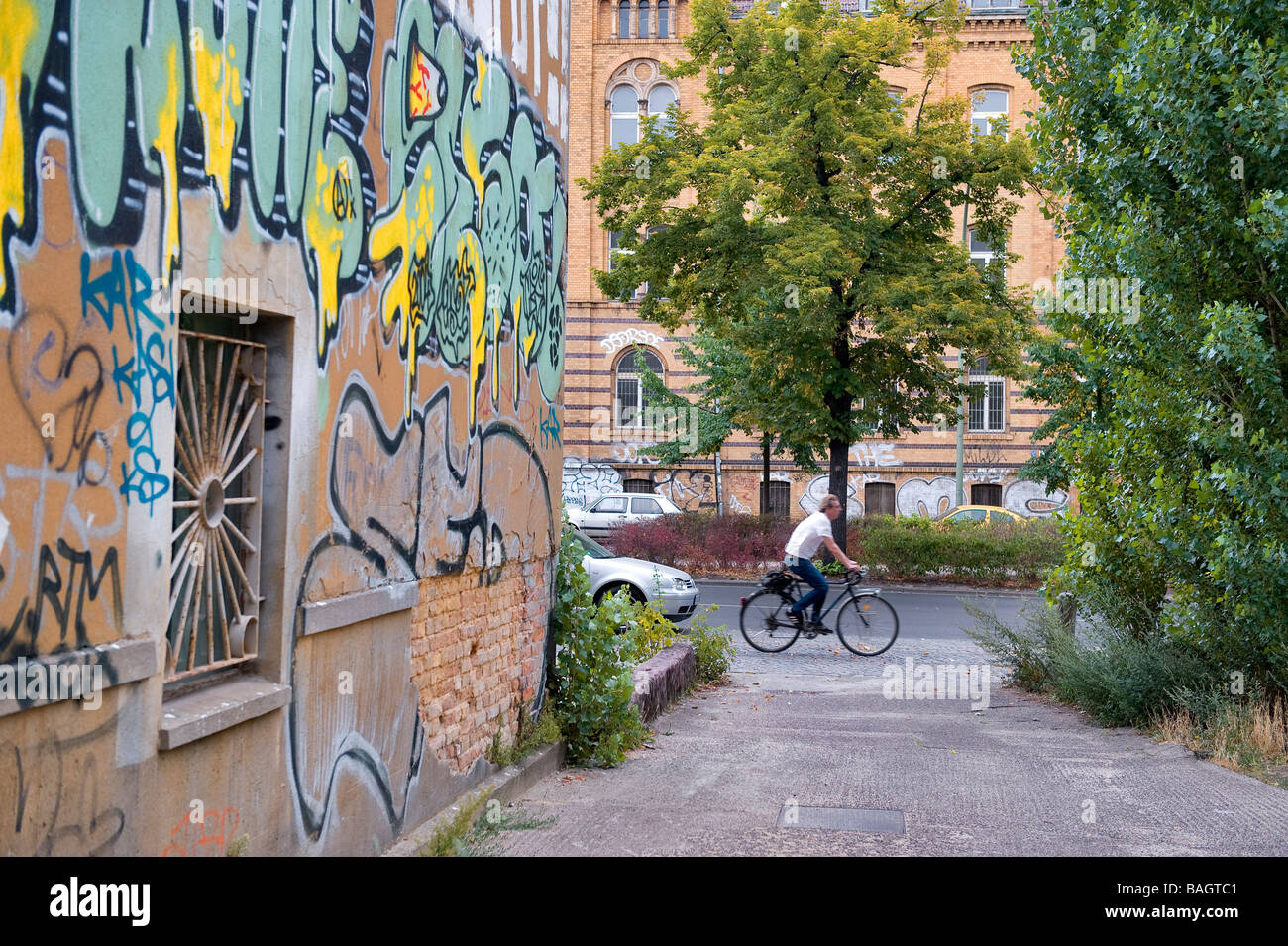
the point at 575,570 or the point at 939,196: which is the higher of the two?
the point at 939,196

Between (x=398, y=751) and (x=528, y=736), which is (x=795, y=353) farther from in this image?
(x=398, y=751)

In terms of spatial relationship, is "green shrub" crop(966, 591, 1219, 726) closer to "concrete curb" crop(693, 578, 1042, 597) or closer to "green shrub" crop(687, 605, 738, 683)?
"green shrub" crop(687, 605, 738, 683)

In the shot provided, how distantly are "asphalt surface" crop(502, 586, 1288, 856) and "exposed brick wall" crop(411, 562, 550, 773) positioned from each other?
523 millimetres

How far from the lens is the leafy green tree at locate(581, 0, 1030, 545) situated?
20.5 metres

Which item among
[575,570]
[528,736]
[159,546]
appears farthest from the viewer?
[575,570]

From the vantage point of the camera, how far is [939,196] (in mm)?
21672

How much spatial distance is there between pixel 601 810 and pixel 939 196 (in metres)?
18.0

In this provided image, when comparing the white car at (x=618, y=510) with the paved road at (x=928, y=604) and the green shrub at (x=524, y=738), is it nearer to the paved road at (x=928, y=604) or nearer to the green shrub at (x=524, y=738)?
the paved road at (x=928, y=604)

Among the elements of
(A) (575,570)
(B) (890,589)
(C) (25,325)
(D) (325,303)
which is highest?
(D) (325,303)

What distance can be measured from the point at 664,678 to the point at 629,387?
28.9m

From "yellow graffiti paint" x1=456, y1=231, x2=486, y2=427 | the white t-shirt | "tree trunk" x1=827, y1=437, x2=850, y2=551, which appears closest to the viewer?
"yellow graffiti paint" x1=456, y1=231, x2=486, y2=427

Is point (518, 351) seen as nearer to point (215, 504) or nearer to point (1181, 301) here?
point (215, 504)

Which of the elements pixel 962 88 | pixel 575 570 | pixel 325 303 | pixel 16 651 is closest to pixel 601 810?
pixel 575 570

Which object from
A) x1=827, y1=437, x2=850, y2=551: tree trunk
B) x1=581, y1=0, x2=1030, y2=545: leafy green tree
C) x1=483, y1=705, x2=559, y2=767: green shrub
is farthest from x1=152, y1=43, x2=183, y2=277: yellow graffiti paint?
x1=827, y1=437, x2=850, y2=551: tree trunk
